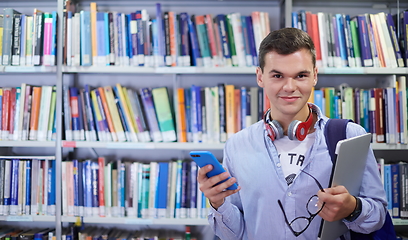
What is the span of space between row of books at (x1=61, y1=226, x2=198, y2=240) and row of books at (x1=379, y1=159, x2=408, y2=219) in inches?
51.1

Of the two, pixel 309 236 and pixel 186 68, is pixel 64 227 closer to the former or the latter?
pixel 186 68

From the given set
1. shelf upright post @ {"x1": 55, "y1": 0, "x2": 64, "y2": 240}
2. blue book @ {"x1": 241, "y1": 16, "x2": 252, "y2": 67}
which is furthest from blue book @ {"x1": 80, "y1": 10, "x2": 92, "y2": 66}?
blue book @ {"x1": 241, "y1": 16, "x2": 252, "y2": 67}

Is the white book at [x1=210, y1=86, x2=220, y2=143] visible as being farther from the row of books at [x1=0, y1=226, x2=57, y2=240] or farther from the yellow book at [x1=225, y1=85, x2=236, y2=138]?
the row of books at [x1=0, y1=226, x2=57, y2=240]

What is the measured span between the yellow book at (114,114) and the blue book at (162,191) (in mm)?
313

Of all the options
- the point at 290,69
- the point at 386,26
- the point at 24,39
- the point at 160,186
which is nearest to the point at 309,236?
the point at 290,69

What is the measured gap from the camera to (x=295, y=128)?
1.18 m

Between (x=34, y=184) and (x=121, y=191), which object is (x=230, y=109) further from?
(x=34, y=184)

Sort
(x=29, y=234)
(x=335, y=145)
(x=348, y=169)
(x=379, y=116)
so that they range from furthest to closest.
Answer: (x=29, y=234) < (x=379, y=116) < (x=335, y=145) < (x=348, y=169)

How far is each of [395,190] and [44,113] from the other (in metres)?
2.28

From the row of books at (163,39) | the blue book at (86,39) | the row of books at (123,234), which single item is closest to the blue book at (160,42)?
the row of books at (163,39)

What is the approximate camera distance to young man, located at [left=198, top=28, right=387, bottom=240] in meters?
1.16

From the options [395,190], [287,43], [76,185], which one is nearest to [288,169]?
[287,43]

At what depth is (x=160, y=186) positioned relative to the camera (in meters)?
2.14

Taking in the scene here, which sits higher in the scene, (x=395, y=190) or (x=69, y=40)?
(x=69, y=40)
